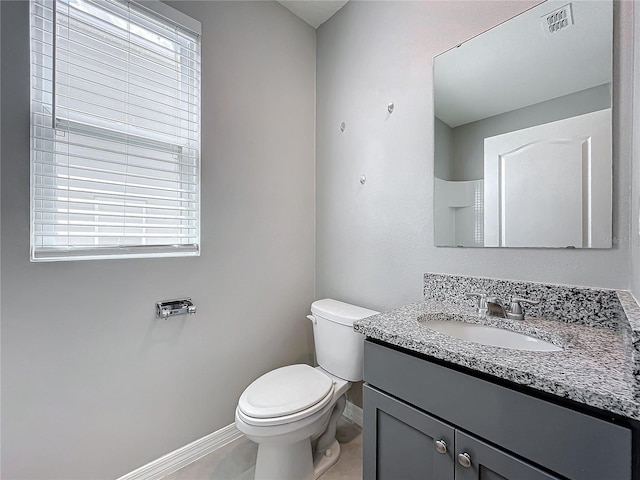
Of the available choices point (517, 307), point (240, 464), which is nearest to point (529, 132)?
point (517, 307)

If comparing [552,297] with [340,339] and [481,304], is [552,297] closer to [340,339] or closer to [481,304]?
[481,304]

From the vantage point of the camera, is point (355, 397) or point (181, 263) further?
point (355, 397)

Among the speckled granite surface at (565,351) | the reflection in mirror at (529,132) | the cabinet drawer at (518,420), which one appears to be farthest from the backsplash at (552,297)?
the cabinet drawer at (518,420)

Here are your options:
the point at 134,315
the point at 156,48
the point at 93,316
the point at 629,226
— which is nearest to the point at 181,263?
the point at 134,315

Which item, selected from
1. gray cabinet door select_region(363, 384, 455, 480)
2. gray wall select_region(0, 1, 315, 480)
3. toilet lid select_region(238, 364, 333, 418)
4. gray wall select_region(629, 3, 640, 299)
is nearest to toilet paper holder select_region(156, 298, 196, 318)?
gray wall select_region(0, 1, 315, 480)

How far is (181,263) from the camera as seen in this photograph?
1.48 meters

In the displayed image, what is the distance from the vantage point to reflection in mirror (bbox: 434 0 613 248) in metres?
1.03

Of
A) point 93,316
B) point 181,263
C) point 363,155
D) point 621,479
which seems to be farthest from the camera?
point 363,155

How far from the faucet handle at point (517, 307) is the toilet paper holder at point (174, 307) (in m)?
1.42

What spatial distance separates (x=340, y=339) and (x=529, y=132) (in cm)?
129

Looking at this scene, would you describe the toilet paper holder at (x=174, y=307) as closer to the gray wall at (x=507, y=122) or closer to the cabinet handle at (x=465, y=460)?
the cabinet handle at (x=465, y=460)

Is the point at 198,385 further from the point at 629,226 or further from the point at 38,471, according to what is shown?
the point at 629,226

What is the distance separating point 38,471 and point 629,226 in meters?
2.35

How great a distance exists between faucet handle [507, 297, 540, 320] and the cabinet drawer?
484 mm
